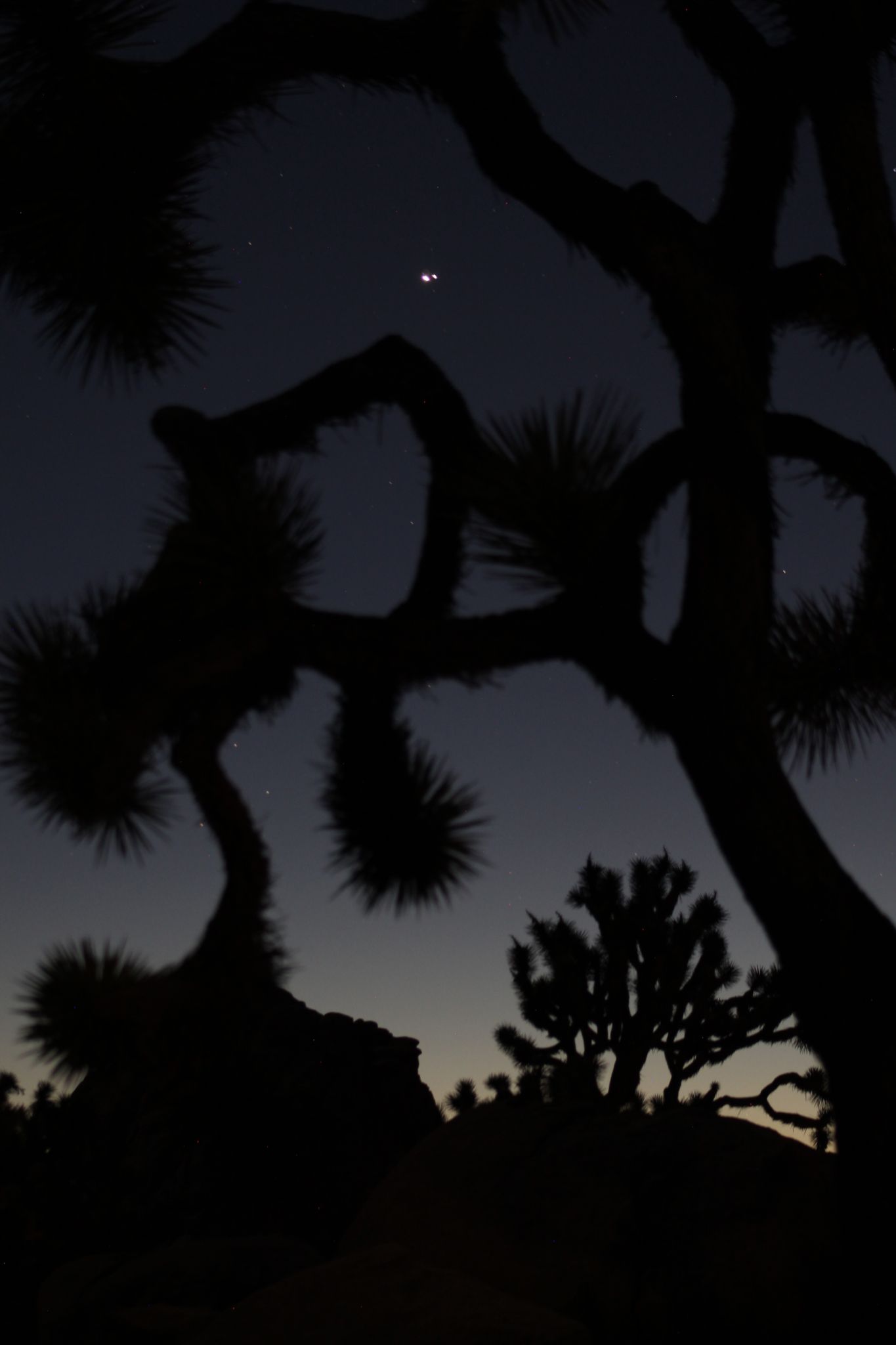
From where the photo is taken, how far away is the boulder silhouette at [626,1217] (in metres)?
3.40

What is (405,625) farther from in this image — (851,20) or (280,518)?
(851,20)

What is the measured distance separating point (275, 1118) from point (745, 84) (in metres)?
6.31

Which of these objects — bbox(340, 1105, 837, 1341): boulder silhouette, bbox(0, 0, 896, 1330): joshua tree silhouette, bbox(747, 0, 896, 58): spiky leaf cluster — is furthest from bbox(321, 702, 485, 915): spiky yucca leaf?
bbox(747, 0, 896, 58): spiky leaf cluster

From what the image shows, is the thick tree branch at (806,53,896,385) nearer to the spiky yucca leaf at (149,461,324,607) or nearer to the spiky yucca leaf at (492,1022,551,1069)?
the spiky yucca leaf at (149,461,324,607)

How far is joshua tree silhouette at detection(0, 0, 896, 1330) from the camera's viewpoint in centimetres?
271

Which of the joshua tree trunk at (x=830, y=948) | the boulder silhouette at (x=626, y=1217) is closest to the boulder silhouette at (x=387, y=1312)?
the boulder silhouette at (x=626, y=1217)

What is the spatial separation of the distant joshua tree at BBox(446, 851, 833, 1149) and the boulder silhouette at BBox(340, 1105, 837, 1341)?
2.36 metres

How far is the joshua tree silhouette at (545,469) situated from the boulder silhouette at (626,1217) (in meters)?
0.95

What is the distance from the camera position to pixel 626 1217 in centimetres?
375

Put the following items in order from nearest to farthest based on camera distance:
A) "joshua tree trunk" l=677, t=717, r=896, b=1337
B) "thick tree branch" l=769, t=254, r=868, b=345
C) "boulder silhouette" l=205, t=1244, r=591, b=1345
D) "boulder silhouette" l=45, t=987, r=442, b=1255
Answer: "joshua tree trunk" l=677, t=717, r=896, b=1337 < "boulder silhouette" l=205, t=1244, r=591, b=1345 < "thick tree branch" l=769, t=254, r=868, b=345 < "boulder silhouette" l=45, t=987, r=442, b=1255

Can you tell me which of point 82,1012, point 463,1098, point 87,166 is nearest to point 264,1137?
Answer: point 463,1098

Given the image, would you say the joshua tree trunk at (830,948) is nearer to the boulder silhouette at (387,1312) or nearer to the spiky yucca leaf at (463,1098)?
the boulder silhouette at (387,1312)

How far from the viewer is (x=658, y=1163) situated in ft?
13.1

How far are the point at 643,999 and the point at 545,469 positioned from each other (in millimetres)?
4955
